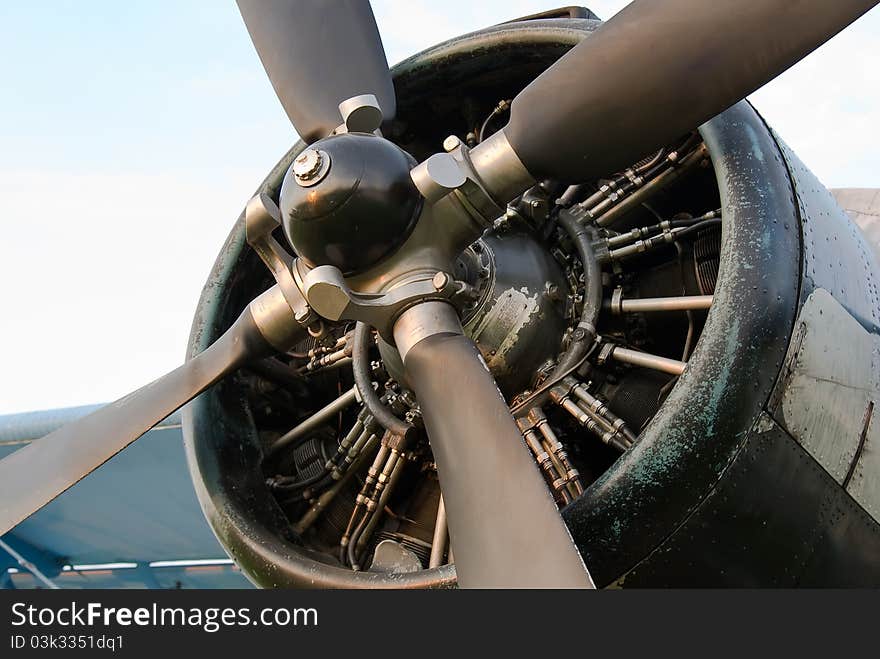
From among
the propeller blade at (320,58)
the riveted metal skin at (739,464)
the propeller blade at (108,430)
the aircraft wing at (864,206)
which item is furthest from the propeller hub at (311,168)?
the aircraft wing at (864,206)

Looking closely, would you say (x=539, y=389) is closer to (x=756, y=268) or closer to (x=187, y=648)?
(x=756, y=268)

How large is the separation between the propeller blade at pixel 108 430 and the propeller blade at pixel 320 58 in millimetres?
1042

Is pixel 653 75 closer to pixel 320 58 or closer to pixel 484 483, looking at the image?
pixel 484 483

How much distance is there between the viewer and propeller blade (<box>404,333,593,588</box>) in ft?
9.59

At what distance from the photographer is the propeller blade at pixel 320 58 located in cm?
476

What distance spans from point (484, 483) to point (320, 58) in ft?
8.51

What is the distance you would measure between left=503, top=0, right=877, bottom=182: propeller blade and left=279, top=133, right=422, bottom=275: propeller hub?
49 centimetres

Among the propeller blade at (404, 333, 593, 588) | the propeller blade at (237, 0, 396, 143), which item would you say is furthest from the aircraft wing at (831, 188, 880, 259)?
the propeller blade at (404, 333, 593, 588)

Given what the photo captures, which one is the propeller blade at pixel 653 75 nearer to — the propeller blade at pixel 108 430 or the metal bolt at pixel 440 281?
the metal bolt at pixel 440 281

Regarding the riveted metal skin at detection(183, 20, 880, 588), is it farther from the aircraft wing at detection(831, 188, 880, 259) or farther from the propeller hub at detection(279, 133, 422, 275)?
the aircraft wing at detection(831, 188, 880, 259)

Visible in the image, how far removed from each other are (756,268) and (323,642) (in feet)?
6.85

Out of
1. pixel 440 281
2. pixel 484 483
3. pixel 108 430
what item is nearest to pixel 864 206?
pixel 440 281

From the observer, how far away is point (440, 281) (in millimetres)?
3783

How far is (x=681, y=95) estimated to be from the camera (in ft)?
11.5
